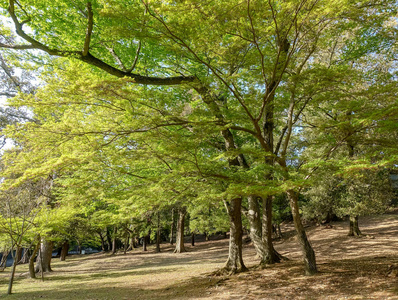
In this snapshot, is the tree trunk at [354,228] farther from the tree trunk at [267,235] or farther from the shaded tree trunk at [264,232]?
the tree trunk at [267,235]

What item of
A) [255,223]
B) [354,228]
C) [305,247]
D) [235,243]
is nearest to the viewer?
[305,247]

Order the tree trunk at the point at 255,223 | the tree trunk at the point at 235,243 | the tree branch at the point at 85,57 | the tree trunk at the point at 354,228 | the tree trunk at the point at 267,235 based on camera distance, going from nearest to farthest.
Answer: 1. the tree branch at the point at 85,57
2. the tree trunk at the point at 235,243
3. the tree trunk at the point at 267,235
4. the tree trunk at the point at 255,223
5. the tree trunk at the point at 354,228

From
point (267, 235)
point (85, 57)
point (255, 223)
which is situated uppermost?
point (85, 57)

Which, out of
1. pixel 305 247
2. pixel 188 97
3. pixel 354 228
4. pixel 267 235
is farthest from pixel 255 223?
pixel 354 228

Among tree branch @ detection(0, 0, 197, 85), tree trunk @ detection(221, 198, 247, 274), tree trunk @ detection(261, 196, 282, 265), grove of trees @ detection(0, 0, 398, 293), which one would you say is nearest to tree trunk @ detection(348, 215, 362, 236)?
grove of trees @ detection(0, 0, 398, 293)

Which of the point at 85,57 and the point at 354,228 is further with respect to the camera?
the point at 354,228

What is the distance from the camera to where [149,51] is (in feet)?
26.1

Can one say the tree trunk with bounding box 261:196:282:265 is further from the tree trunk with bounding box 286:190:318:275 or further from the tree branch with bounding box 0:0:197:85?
the tree branch with bounding box 0:0:197:85

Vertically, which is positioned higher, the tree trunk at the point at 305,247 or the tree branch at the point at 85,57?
the tree branch at the point at 85,57

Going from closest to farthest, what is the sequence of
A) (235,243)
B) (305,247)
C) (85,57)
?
1. (85,57)
2. (305,247)
3. (235,243)

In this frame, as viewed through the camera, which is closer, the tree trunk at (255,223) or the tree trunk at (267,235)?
the tree trunk at (267,235)

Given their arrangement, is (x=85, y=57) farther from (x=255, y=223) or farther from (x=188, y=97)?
(x=255, y=223)

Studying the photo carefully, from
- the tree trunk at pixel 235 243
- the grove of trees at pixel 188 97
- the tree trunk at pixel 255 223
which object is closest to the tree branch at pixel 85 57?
the grove of trees at pixel 188 97

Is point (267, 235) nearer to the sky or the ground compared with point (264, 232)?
nearer to the ground
